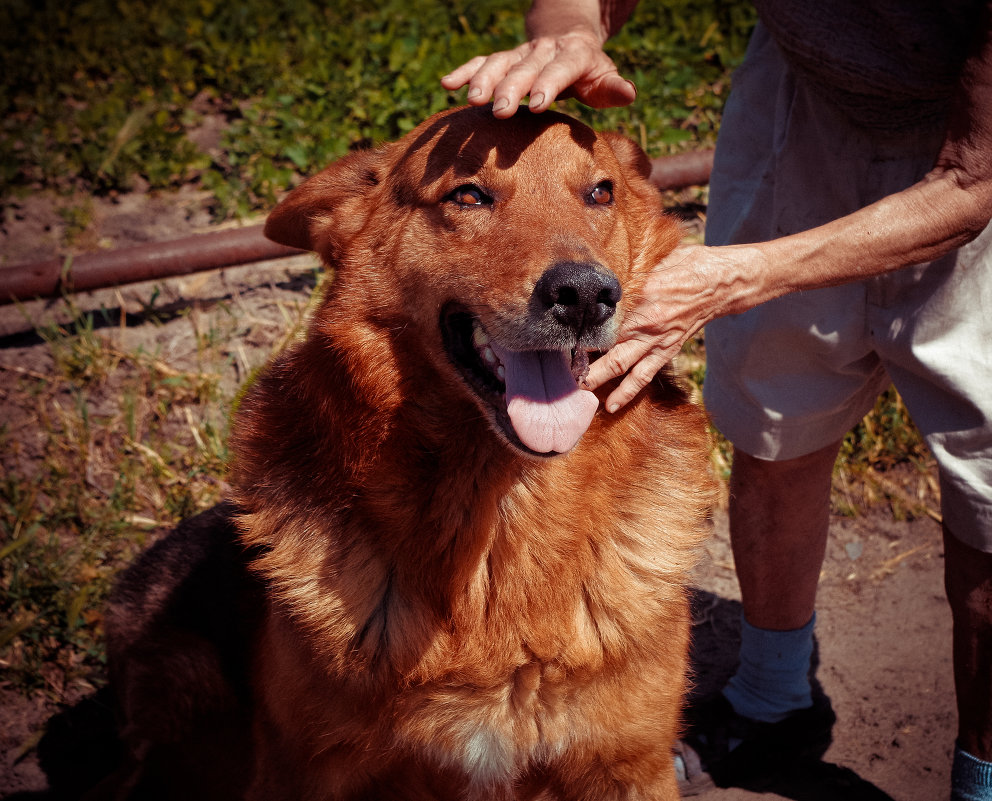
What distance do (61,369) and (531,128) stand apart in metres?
3.02

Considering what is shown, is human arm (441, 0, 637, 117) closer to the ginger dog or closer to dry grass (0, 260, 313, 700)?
the ginger dog

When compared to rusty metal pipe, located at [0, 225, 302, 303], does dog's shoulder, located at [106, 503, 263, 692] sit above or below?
below

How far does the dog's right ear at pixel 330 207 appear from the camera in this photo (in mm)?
2471

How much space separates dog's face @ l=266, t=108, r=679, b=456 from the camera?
1.98 m

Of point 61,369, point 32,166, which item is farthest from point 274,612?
point 32,166

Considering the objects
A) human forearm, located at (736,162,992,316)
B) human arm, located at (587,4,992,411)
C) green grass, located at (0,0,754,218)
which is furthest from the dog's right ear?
green grass, located at (0,0,754,218)

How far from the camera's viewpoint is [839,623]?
3.59 m

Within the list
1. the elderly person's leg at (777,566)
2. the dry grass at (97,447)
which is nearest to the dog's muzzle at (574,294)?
the elderly person's leg at (777,566)

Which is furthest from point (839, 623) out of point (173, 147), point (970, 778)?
point (173, 147)

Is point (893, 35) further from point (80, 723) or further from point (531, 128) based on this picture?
point (80, 723)

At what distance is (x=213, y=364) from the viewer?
14.1ft

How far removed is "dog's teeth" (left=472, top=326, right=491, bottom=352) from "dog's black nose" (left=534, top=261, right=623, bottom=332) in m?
0.19

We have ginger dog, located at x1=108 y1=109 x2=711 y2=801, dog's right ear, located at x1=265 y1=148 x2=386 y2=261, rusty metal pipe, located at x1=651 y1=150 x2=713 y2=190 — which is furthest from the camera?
rusty metal pipe, located at x1=651 y1=150 x2=713 y2=190

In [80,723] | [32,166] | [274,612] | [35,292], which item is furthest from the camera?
[32,166]
